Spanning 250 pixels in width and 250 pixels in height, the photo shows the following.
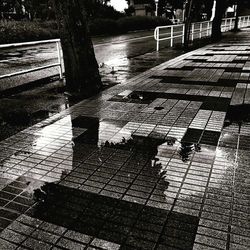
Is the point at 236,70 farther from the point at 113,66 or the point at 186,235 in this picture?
the point at 186,235

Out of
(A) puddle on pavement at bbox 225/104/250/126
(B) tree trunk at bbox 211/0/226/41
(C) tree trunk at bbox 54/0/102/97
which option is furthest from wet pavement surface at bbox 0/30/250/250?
(B) tree trunk at bbox 211/0/226/41

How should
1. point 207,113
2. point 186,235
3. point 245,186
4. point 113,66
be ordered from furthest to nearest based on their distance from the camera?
1. point 113,66
2. point 207,113
3. point 245,186
4. point 186,235

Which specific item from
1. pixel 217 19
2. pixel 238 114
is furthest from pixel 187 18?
pixel 238 114

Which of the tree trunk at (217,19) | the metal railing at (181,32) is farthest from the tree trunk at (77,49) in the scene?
the tree trunk at (217,19)

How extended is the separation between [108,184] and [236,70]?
7.55 metres

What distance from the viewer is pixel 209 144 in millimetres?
4406

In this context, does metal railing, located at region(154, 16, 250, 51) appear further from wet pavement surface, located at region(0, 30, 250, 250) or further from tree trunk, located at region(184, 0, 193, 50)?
wet pavement surface, located at region(0, 30, 250, 250)

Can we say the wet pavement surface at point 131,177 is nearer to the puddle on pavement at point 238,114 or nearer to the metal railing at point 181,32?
the puddle on pavement at point 238,114

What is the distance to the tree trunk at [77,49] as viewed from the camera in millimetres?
6480

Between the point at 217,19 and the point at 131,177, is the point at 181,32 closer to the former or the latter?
the point at 217,19

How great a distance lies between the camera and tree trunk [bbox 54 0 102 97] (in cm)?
648

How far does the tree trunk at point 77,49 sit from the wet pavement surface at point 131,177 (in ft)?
3.20

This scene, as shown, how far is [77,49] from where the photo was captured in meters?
6.83

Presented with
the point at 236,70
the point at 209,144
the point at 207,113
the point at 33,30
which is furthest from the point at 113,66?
the point at 33,30
